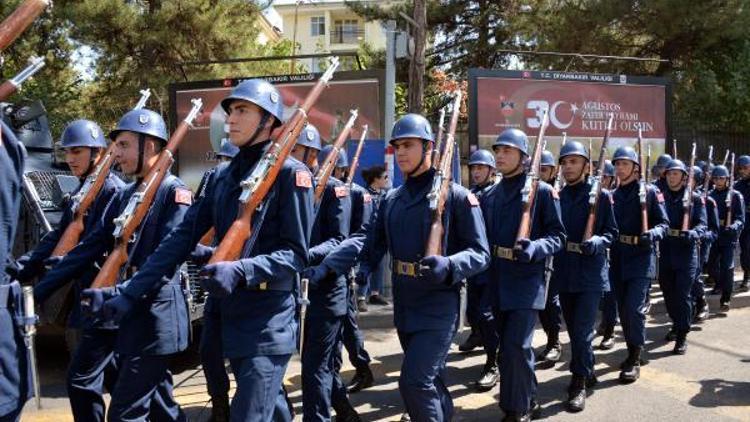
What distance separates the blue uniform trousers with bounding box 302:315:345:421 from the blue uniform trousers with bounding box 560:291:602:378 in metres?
2.17

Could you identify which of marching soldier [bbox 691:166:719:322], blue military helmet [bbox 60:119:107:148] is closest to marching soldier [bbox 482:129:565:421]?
blue military helmet [bbox 60:119:107:148]

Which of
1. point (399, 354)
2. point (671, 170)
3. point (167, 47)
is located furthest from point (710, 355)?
point (167, 47)

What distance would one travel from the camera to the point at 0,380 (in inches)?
107

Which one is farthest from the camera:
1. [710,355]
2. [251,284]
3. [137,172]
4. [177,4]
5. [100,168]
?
[177,4]

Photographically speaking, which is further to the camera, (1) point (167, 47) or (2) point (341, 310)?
(1) point (167, 47)

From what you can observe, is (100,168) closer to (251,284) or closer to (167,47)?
(251,284)

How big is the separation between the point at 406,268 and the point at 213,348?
4.07 ft

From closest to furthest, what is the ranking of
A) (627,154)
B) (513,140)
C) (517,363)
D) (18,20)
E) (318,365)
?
1. (18,20)
2. (318,365)
3. (517,363)
4. (513,140)
5. (627,154)

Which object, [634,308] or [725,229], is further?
[725,229]

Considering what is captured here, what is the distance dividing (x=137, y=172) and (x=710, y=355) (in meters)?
6.32

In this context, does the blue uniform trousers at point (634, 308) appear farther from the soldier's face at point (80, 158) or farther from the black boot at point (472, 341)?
the soldier's face at point (80, 158)

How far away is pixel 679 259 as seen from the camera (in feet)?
A: 26.3

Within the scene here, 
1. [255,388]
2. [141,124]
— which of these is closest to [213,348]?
[255,388]

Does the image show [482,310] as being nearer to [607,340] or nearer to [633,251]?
[633,251]
